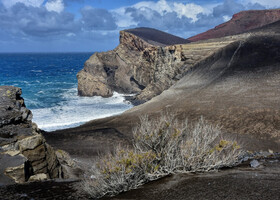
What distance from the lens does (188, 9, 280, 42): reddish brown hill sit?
398 ft

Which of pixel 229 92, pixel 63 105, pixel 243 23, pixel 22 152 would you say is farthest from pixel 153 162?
pixel 243 23

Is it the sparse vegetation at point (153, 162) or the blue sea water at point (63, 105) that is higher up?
the sparse vegetation at point (153, 162)

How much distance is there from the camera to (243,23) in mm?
129750

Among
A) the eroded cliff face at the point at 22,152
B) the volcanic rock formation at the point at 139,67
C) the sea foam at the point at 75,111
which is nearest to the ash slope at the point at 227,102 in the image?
the volcanic rock formation at the point at 139,67

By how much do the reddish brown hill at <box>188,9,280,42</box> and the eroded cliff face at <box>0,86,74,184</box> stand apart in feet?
388

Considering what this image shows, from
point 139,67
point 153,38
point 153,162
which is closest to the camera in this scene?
point 153,162

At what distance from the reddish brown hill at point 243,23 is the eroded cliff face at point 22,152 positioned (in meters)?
118

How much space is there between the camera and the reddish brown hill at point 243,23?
121 meters

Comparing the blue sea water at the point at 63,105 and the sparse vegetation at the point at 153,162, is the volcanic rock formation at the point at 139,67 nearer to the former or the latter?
the blue sea water at the point at 63,105

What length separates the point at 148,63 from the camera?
60.2m

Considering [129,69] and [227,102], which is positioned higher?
[129,69]

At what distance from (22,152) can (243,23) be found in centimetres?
13659

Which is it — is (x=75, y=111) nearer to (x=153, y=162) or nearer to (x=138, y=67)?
(x=138, y=67)

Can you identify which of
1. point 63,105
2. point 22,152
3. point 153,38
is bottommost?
point 63,105
